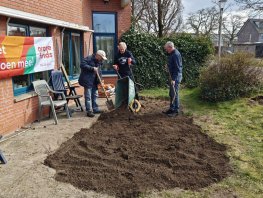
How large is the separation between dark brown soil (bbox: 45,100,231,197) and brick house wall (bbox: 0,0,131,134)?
1.49 m

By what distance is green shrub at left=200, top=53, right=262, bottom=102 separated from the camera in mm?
8523

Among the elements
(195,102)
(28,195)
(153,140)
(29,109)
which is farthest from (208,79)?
(28,195)

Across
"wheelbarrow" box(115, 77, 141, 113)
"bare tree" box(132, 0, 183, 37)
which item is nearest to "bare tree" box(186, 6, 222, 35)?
"bare tree" box(132, 0, 183, 37)

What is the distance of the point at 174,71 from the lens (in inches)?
284

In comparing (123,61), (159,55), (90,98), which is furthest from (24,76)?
(159,55)

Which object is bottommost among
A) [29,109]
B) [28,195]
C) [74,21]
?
[28,195]

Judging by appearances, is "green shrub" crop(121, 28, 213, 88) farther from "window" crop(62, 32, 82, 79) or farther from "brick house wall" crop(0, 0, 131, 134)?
"window" crop(62, 32, 82, 79)

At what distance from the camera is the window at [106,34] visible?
452 inches

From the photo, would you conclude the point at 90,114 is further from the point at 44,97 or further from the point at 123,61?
the point at 123,61

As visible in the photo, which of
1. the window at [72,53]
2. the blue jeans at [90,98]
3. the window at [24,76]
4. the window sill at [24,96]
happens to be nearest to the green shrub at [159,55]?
the window at [72,53]

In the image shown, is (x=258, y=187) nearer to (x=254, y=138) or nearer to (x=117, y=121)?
(x=254, y=138)

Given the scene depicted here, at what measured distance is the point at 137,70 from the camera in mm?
11852

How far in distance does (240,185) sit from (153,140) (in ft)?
6.80

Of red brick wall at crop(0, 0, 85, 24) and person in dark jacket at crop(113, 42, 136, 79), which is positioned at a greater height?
red brick wall at crop(0, 0, 85, 24)
